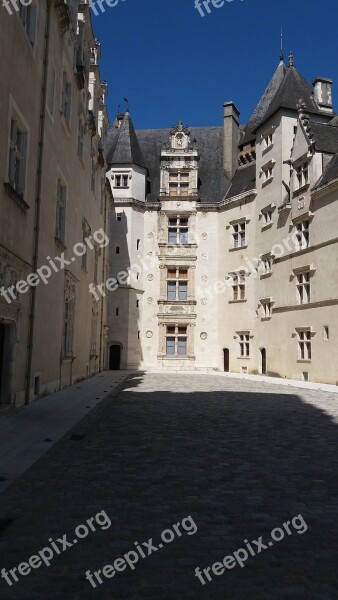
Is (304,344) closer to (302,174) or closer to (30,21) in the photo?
(302,174)

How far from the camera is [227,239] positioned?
34.2 m

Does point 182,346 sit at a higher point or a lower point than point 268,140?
lower

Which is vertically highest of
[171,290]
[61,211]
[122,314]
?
[171,290]

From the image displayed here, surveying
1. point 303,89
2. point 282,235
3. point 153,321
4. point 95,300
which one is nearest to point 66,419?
point 95,300

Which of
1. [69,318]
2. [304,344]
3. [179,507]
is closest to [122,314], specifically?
[304,344]

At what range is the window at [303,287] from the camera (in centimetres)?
2591

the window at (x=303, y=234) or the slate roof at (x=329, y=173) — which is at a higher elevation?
the slate roof at (x=329, y=173)

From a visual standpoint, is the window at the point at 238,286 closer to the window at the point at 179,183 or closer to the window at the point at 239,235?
the window at the point at 239,235

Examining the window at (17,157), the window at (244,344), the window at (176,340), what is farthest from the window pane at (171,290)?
the window at (17,157)

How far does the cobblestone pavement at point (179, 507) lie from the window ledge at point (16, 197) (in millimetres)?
5096

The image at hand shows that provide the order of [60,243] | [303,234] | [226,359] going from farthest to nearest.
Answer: [226,359] → [303,234] → [60,243]

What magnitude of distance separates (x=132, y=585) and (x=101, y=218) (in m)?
25.9

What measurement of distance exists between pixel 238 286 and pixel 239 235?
3.59 meters

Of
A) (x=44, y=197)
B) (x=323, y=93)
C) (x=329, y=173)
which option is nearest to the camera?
(x=44, y=197)
